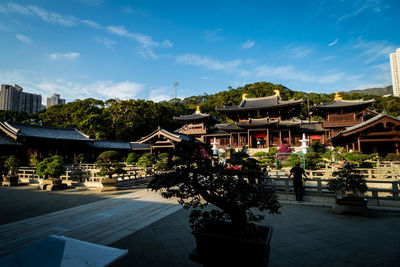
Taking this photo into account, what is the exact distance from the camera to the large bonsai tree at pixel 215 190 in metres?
2.94

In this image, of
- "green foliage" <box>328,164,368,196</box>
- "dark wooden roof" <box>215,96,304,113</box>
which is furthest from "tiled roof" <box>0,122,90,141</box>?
"green foliage" <box>328,164,368,196</box>

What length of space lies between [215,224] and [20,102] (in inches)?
4752

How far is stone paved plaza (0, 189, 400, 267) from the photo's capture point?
12.2ft

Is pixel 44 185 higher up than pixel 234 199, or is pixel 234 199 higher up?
pixel 234 199

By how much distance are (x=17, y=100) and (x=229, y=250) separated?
121273 mm

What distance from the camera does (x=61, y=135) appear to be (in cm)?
2627

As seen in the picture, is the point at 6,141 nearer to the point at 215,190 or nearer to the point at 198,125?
the point at 198,125

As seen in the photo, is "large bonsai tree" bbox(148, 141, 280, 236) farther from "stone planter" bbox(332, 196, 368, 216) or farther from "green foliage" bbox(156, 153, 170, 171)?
"stone planter" bbox(332, 196, 368, 216)

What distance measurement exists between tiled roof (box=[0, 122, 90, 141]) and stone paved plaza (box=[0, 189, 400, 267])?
67.2 feet

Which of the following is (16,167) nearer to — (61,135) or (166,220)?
(61,135)

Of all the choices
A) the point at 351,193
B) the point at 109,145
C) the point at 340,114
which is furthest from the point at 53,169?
the point at 340,114

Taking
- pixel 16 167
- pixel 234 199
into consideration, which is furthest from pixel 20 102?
pixel 234 199

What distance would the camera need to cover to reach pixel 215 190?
10.4 feet

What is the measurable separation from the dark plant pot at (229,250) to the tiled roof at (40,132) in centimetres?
2647
